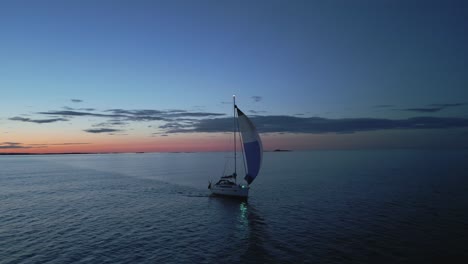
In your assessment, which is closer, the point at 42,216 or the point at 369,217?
the point at 369,217

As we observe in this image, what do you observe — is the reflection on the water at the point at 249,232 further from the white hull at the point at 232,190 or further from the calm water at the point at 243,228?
the white hull at the point at 232,190

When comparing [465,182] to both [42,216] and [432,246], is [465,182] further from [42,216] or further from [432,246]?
[42,216]

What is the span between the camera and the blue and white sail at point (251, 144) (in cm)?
5219

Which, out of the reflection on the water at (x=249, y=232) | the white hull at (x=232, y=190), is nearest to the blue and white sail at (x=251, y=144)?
the white hull at (x=232, y=190)

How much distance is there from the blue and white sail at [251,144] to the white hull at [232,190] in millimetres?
2606

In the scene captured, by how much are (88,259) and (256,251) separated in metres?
15.8

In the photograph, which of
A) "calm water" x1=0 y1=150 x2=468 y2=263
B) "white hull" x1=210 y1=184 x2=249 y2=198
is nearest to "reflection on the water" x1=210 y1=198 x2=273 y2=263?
"calm water" x1=0 y1=150 x2=468 y2=263

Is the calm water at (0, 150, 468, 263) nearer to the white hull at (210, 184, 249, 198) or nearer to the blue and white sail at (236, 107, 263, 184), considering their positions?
the white hull at (210, 184, 249, 198)

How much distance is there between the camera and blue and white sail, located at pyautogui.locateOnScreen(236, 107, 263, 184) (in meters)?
52.2

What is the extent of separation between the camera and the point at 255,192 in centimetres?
6594

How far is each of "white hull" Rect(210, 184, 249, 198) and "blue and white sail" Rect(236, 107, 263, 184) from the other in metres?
2.61

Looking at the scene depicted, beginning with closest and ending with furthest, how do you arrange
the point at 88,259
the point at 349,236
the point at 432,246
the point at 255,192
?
the point at 88,259 → the point at 432,246 → the point at 349,236 → the point at 255,192

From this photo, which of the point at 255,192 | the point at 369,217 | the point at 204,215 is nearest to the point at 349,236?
the point at 369,217

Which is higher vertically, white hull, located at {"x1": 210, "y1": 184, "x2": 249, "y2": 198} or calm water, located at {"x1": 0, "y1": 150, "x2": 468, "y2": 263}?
white hull, located at {"x1": 210, "y1": 184, "x2": 249, "y2": 198}
